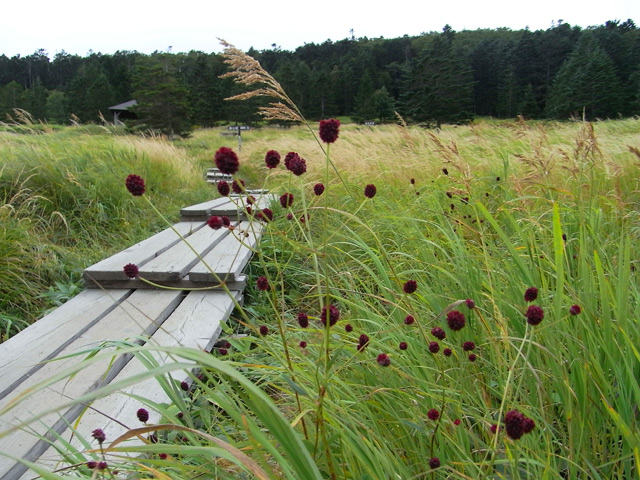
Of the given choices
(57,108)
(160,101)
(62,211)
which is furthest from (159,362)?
(57,108)

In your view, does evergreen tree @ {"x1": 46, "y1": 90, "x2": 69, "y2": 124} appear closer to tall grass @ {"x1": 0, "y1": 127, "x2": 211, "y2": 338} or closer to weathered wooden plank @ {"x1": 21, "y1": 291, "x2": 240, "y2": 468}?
tall grass @ {"x1": 0, "y1": 127, "x2": 211, "y2": 338}

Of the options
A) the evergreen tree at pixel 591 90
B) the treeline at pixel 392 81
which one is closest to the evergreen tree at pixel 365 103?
the treeline at pixel 392 81

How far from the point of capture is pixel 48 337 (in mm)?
1927

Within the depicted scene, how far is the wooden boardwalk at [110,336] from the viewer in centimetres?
124

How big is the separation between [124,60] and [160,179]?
3029 inches

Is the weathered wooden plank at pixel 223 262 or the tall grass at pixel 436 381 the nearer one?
the tall grass at pixel 436 381

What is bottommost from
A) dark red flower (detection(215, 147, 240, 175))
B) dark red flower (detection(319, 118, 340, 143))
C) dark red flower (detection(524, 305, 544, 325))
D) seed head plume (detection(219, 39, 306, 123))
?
dark red flower (detection(524, 305, 544, 325))

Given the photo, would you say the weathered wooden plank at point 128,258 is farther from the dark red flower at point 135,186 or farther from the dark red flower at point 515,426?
the dark red flower at point 515,426

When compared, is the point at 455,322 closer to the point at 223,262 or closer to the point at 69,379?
the point at 69,379

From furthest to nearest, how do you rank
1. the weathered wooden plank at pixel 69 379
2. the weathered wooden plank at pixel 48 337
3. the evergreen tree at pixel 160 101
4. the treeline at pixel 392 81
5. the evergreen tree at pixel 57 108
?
1. the evergreen tree at pixel 57 108
2. the treeline at pixel 392 81
3. the evergreen tree at pixel 160 101
4. the weathered wooden plank at pixel 48 337
5. the weathered wooden plank at pixel 69 379

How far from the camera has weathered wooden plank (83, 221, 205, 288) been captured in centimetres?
250

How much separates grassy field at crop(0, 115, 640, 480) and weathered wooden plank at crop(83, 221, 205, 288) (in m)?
0.46

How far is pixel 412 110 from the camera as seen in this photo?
142 feet

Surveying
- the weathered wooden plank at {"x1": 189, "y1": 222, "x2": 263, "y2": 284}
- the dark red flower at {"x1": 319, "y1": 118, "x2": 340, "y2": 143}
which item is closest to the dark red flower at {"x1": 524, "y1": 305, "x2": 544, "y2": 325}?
the dark red flower at {"x1": 319, "y1": 118, "x2": 340, "y2": 143}
